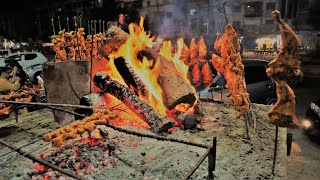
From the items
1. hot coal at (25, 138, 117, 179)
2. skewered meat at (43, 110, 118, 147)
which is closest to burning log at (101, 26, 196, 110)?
hot coal at (25, 138, 117, 179)

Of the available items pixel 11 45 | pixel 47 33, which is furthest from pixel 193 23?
pixel 11 45

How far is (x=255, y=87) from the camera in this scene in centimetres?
1142

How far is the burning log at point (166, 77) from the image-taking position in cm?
764

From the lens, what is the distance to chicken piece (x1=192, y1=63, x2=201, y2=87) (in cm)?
1308

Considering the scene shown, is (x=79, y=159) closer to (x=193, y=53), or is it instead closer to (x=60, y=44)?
(x=193, y=53)

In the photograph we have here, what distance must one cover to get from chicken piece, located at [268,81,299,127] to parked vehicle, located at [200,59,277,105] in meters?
6.89

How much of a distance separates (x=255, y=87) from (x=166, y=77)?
5496 millimetres

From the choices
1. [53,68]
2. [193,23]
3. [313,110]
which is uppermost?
[193,23]

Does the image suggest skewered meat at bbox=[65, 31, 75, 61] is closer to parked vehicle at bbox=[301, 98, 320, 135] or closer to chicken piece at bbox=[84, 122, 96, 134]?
chicken piece at bbox=[84, 122, 96, 134]

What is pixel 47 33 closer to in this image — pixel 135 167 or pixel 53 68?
pixel 53 68

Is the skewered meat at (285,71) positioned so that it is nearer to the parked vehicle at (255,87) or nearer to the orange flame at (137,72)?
the orange flame at (137,72)

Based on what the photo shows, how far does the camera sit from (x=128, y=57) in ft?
27.8

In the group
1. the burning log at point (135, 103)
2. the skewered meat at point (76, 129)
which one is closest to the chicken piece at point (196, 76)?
the burning log at point (135, 103)

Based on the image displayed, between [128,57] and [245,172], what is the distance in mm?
5442
